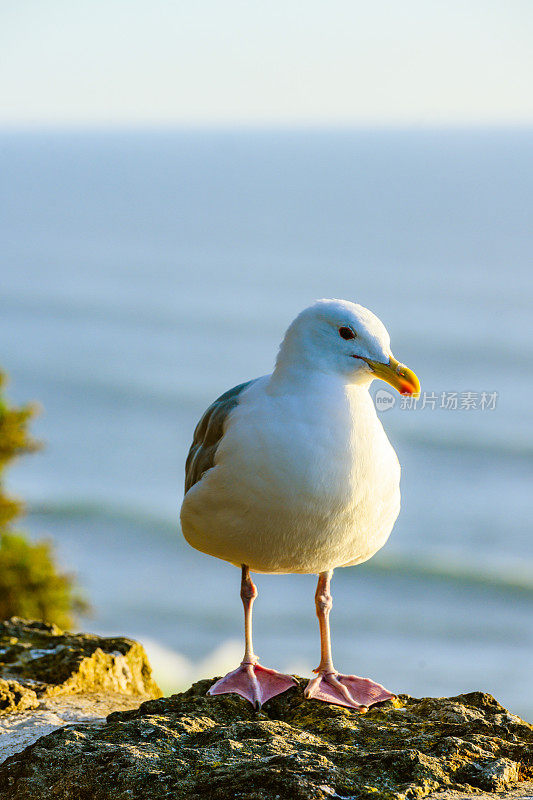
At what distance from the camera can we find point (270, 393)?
4.21 meters

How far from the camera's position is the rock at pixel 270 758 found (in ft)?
9.73

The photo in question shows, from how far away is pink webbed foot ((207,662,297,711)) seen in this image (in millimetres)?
4137

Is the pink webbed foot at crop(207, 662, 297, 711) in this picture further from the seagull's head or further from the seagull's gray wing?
the seagull's head

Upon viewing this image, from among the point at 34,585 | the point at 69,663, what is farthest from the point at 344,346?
the point at 34,585

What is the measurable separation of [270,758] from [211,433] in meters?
1.74

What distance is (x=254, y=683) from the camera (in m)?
4.21

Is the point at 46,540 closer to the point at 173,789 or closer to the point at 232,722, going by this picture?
the point at 232,722

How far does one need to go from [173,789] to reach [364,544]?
1.54m

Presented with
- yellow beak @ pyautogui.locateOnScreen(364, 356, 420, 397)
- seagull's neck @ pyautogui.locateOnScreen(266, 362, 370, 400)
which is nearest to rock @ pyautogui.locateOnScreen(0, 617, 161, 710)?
seagull's neck @ pyautogui.locateOnScreen(266, 362, 370, 400)

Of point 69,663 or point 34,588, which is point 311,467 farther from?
point 34,588

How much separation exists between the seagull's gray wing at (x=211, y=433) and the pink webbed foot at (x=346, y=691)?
1049mm

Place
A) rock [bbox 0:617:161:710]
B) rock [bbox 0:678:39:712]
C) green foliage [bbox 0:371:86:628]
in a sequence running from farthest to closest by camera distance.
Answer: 1. green foliage [bbox 0:371:86:628]
2. rock [bbox 0:617:161:710]
3. rock [bbox 0:678:39:712]

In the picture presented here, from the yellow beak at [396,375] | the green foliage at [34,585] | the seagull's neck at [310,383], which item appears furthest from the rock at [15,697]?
the green foliage at [34,585]

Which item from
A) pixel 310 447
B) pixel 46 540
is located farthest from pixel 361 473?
pixel 46 540
